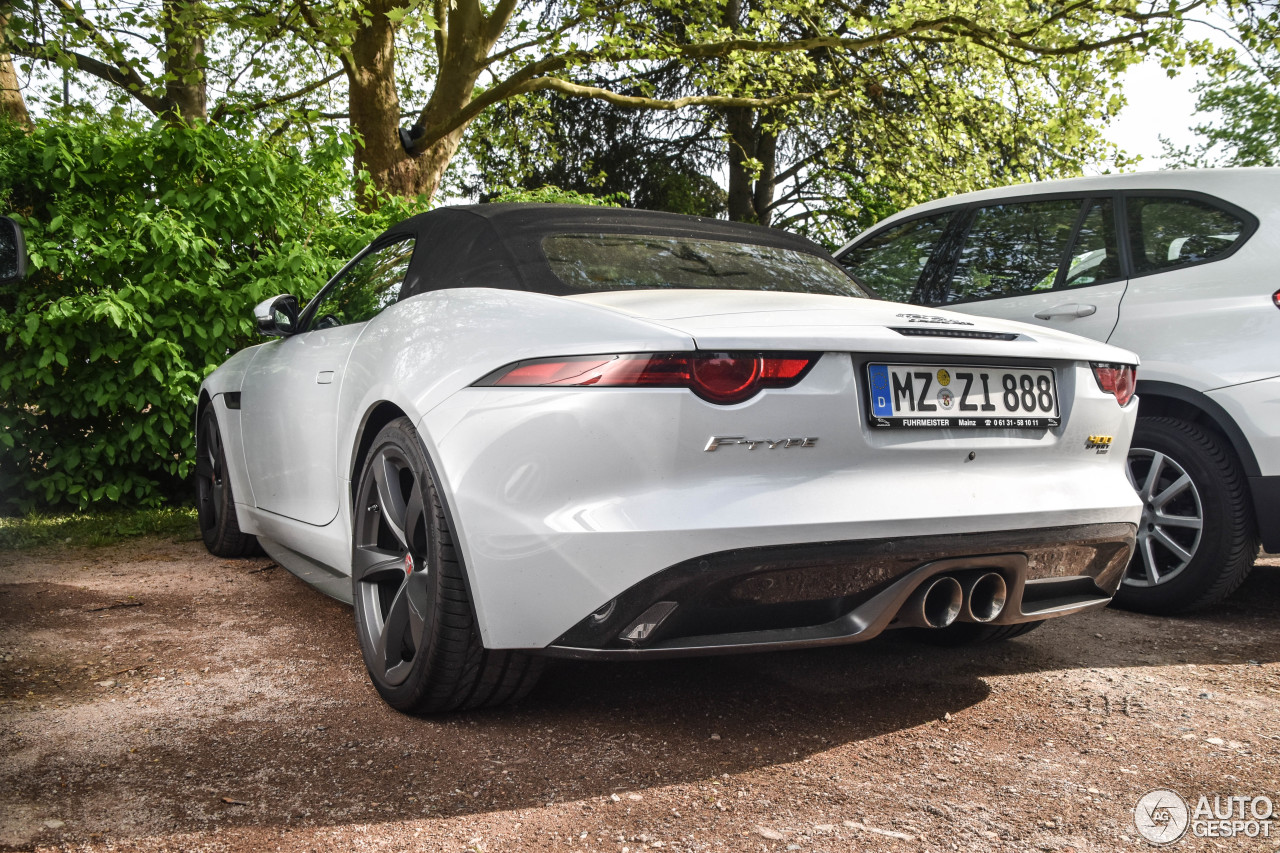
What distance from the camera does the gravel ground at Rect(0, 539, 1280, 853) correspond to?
227 cm

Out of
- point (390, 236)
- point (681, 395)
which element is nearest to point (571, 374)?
point (681, 395)

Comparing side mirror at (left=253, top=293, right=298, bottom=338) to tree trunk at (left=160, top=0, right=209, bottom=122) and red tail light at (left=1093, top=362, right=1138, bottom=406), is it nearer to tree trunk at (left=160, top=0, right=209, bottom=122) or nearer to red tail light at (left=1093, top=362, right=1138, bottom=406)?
red tail light at (left=1093, top=362, right=1138, bottom=406)

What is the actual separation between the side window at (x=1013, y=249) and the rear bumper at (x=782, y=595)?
2.44 meters

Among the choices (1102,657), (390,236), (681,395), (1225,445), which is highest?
(390,236)

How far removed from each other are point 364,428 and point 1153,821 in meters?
2.31

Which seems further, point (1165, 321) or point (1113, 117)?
point (1113, 117)

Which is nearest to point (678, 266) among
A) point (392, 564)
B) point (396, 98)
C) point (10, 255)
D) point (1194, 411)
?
point (392, 564)

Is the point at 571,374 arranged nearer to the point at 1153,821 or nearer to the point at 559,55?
the point at 1153,821

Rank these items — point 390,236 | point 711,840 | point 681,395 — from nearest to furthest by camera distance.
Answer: point 711,840, point 681,395, point 390,236

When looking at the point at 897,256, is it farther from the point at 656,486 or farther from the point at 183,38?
the point at 183,38

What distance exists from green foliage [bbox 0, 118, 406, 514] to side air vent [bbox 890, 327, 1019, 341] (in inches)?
184

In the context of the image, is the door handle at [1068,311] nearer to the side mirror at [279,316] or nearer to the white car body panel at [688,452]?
the white car body panel at [688,452]

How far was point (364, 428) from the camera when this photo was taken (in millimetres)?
3271

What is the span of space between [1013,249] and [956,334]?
250 cm
